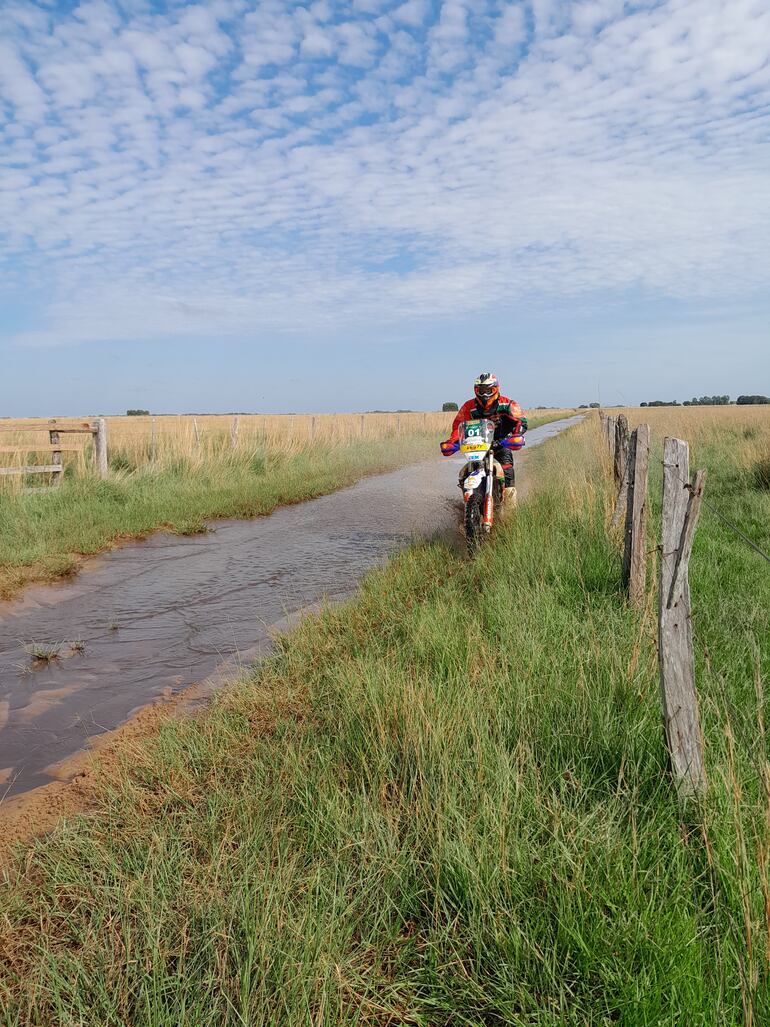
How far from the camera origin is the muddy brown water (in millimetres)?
4686

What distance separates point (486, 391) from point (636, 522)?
3726 mm

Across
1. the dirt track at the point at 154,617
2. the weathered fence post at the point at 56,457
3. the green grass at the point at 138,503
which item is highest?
the weathered fence post at the point at 56,457

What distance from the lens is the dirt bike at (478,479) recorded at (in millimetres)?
7781

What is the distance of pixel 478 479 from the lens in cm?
773

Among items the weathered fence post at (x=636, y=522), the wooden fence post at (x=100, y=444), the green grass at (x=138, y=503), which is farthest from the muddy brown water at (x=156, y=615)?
the wooden fence post at (x=100, y=444)

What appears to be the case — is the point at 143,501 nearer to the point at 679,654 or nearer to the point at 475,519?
the point at 475,519

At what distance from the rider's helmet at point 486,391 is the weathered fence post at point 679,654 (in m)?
5.59

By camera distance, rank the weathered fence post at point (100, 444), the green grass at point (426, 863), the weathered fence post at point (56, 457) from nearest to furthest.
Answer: the green grass at point (426, 863) < the weathered fence post at point (56, 457) < the weathered fence post at point (100, 444)

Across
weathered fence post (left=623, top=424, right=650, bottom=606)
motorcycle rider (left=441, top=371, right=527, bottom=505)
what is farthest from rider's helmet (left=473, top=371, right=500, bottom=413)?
weathered fence post (left=623, top=424, right=650, bottom=606)

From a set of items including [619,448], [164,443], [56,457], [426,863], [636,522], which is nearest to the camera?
[426,863]

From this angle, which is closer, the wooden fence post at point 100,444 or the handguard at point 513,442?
the handguard at point 513,442

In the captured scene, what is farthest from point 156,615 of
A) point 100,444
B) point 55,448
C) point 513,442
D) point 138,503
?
point 100,444

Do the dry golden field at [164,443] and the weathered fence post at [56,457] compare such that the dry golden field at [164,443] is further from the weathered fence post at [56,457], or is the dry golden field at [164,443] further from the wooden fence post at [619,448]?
the wooden fence post at [619,448]

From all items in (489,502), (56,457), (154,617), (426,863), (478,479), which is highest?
(56,457)
